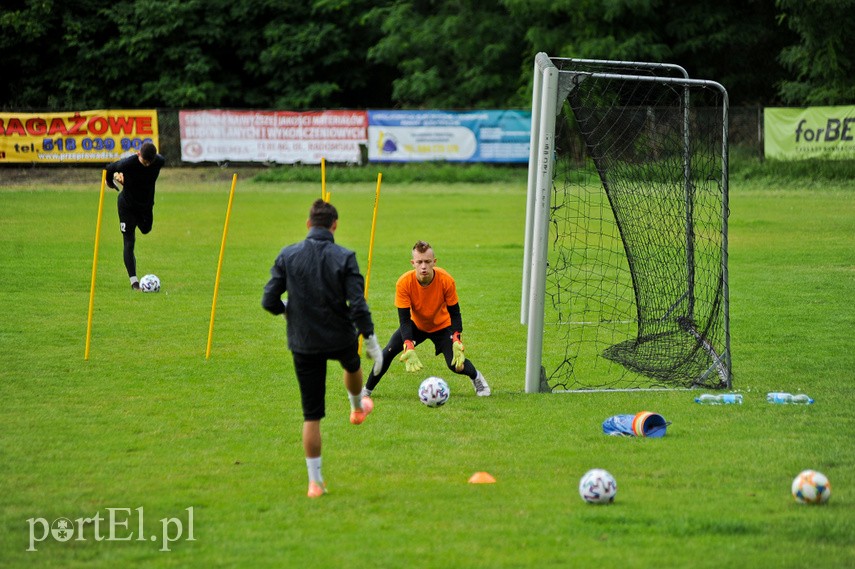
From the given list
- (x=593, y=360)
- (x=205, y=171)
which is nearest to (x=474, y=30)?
(x=205, y=171)

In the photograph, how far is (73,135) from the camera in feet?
127

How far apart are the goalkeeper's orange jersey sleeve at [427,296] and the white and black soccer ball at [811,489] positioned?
404 cm

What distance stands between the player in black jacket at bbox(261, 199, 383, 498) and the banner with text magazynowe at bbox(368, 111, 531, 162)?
30988mm

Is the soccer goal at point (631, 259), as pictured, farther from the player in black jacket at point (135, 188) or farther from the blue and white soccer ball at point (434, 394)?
the player in black jacket at point (135, 188)

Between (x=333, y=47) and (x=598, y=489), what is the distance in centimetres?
4374

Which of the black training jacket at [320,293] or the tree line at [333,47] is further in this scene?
the tree line at [333,47]

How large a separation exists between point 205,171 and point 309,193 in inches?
271

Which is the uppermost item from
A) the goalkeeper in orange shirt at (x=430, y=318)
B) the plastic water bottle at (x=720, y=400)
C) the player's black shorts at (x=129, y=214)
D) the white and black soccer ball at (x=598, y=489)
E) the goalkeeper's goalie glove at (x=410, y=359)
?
the player's black shorts at (x=129, y=214)

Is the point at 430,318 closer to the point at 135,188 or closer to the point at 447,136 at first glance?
the point at 135,188

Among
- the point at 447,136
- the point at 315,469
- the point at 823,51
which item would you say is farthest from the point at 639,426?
the point at 823,51

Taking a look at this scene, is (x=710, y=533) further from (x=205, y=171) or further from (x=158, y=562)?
(x=205, y=171)

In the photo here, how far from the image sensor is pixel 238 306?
15.8 meters

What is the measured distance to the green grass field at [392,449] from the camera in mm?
6316

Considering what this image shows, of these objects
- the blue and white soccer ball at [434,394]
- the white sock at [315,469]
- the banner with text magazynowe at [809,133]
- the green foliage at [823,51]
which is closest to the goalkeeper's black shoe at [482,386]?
the blue and white soccer ball at [434,394]
